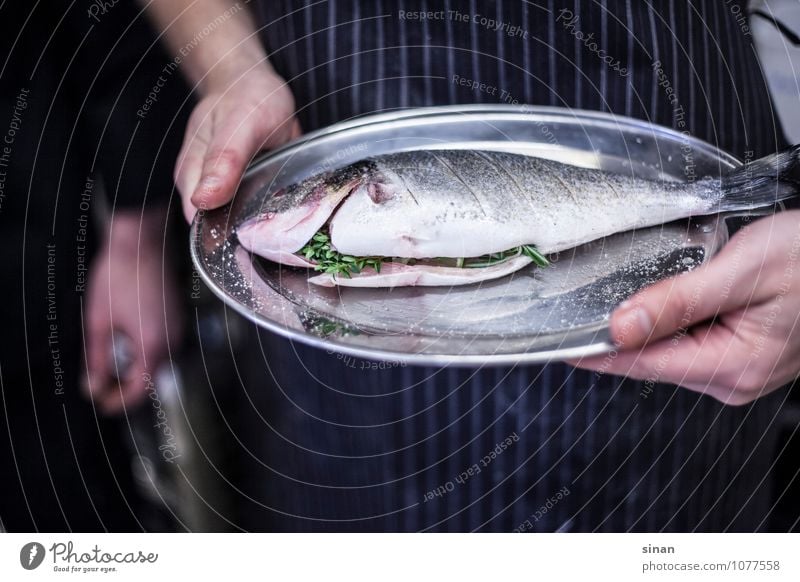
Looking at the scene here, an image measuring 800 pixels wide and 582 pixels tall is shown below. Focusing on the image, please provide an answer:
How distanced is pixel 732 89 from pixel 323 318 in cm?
41

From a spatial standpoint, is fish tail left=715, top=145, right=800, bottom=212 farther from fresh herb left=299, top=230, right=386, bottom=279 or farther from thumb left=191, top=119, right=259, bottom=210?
thumb left=191, top=119, right=259, bottom=210

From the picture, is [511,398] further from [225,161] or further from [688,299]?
[225,161]

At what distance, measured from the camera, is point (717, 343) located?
58 cm

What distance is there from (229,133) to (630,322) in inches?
14.3

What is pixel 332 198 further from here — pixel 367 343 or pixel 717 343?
pixel 717 343

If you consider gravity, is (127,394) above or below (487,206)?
below

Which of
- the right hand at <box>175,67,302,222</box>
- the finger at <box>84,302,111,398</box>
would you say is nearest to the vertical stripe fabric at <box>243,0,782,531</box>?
the right hand at <box>175,67,302,222</box>

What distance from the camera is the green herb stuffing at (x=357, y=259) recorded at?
57cm

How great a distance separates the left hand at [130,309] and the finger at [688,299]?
36cm

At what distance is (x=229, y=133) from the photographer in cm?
58
